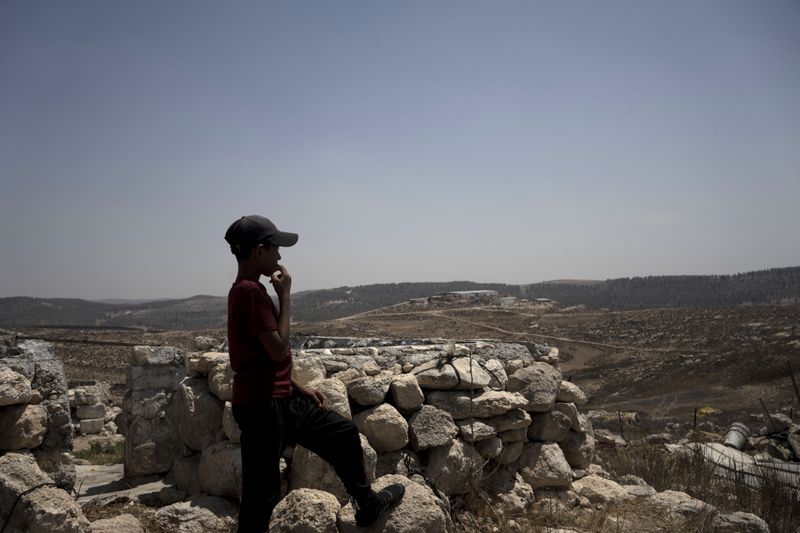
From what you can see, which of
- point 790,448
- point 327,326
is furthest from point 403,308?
point 790,448

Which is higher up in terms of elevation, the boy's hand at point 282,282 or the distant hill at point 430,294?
the boy's hand at point 282,282

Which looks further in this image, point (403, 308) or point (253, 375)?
point (403, 308)

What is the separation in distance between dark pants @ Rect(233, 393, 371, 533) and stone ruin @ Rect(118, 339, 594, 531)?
0.54 meters

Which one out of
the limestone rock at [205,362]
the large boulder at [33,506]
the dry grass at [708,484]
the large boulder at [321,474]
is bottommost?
the dry grass at [708,484]

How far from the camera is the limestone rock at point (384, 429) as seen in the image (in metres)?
4.71

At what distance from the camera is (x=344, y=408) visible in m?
4.62

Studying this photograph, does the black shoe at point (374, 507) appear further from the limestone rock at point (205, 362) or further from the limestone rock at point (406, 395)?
the limestone rock at point (205, 362)

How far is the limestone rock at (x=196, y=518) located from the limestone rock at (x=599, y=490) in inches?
138

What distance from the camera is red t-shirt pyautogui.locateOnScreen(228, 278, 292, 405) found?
3174mm

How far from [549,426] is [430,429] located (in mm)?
1698

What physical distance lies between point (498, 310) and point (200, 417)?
3748cm

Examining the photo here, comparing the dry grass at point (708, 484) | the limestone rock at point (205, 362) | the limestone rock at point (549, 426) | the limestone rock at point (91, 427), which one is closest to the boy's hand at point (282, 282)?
the limestone rock at point (205, 362)

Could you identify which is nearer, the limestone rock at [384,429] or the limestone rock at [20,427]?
the limestone rock at [20,427]

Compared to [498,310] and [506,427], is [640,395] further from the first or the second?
[498,310]
